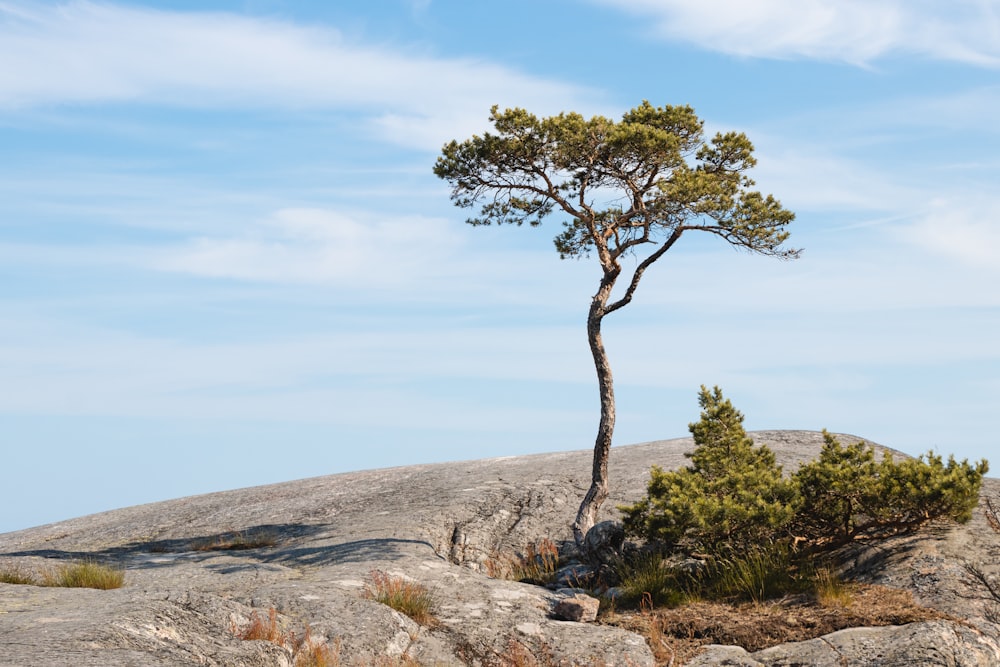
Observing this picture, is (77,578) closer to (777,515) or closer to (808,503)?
(777,515)

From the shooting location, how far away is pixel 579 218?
57.8 ft

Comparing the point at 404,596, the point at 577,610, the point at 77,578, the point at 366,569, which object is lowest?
the point at 577,610

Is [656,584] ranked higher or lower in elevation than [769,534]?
lower

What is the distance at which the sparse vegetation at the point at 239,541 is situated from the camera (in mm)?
17078

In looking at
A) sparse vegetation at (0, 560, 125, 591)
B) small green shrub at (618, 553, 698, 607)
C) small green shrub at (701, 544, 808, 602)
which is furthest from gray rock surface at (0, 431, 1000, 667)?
small green shrub at (618, 553, 698, 607)

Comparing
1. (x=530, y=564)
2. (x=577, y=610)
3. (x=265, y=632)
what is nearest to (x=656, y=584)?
(x=577, y=610)

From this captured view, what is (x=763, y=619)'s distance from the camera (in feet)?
39.0

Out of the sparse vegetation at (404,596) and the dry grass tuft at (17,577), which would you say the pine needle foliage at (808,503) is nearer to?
the sparse vegetation at (404,596)

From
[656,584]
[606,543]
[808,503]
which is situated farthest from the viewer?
[606,543]

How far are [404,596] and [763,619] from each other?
15.8 feet

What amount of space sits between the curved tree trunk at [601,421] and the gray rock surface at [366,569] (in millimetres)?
793

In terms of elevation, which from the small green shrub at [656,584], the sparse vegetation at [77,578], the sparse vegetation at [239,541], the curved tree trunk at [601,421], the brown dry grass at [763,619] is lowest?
the brown dry grass at [763,619]

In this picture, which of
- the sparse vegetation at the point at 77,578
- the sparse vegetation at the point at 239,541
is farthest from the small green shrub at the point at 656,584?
the sparse vegetation at the point at 77,578

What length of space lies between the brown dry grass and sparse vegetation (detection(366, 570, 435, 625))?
105 inches
